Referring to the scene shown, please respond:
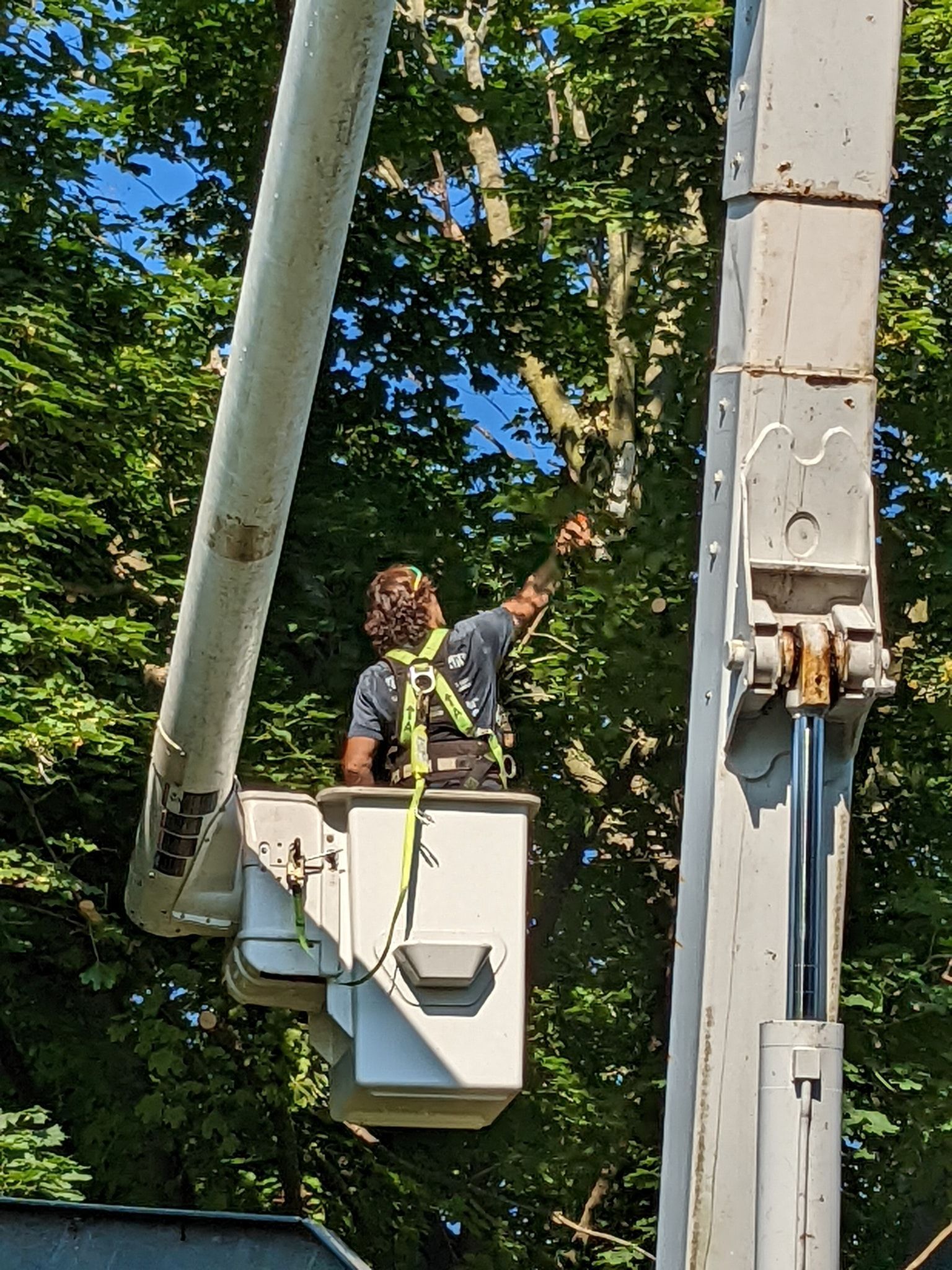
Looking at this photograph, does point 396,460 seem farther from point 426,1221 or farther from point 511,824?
point 511,824

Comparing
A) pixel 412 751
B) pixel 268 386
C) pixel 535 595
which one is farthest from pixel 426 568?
pixel 268 386

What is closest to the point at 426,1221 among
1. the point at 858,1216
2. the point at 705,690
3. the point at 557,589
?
the point at 858,1216

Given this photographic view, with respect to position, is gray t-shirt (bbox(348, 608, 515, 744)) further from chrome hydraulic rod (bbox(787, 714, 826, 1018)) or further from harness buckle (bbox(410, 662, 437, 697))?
chrome hydraulic rod (bbox(787, 714, 826, 1018))

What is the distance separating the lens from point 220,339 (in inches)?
479

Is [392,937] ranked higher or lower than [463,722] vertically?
lower

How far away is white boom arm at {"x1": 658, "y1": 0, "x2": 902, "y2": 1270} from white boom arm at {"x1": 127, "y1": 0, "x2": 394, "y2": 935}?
0.62m

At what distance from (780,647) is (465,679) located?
2959mm

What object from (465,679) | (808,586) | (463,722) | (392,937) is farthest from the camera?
(465,679)

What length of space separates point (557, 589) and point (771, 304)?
8952 millimetres

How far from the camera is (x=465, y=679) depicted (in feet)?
19.8

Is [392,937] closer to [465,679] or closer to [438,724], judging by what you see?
[438,724]

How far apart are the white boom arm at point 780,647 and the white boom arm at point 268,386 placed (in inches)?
24.3

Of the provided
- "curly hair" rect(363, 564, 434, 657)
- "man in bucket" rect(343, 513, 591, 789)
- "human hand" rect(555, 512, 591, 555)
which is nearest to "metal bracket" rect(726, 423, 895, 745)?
"human hand" rect(555, 512, 591, 555)

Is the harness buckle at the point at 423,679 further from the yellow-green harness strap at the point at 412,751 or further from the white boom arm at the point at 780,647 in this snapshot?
the white boom arm at the point at 780,647
